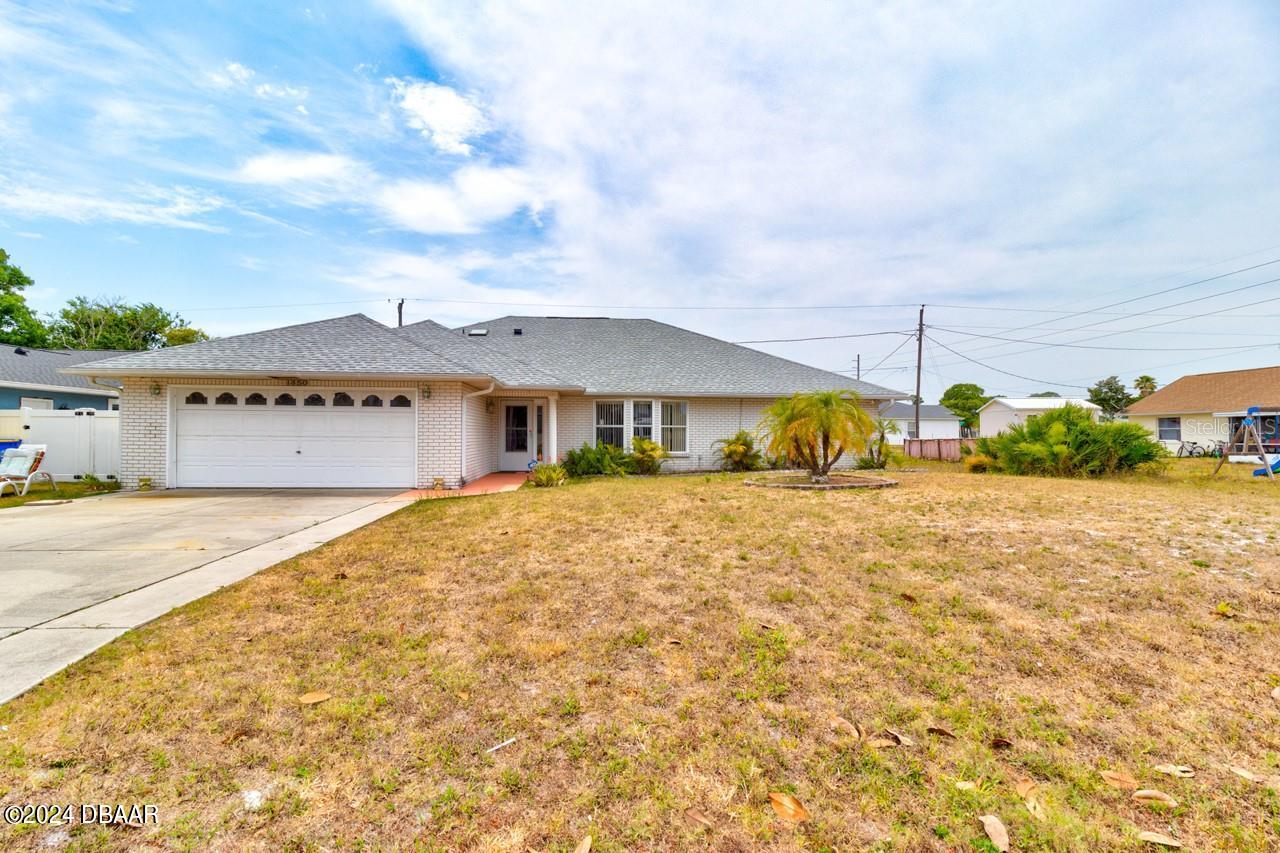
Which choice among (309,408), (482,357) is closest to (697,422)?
(482,357)

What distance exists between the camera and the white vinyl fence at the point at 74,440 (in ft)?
42.1

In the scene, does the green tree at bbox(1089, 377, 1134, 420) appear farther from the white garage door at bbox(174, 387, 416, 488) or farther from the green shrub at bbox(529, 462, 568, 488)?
the white garage door at bbox(174, 387, 416, 488)

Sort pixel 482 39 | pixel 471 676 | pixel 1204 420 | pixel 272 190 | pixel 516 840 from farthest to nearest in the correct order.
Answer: pixel 1204 420
pixel 272 190
pixel 482 39
pixel 471 676
pixel 516 840

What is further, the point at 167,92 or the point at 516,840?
the point at 167,92

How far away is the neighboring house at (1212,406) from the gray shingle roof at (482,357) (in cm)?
2672

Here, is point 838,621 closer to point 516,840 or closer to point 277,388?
point 516,840

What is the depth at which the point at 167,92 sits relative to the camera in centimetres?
1012

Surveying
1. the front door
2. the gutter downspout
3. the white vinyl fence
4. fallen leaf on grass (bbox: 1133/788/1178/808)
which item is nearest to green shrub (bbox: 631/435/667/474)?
the front door

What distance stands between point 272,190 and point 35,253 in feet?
93.4

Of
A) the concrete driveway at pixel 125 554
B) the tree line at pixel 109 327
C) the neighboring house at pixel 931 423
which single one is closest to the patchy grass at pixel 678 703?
the concrete driveway at pixel 125 554

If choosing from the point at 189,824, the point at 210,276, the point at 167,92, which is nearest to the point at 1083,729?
the point at 189,824

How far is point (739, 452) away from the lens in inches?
607

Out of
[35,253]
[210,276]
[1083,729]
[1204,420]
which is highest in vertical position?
[35,253]

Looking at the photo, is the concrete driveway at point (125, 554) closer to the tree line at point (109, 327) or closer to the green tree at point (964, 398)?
the tree line at point (109, 327)
